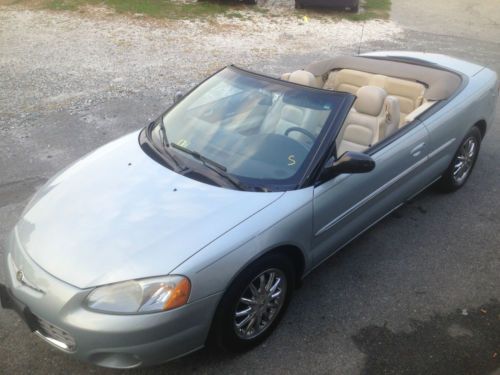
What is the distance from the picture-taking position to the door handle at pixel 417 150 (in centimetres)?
367

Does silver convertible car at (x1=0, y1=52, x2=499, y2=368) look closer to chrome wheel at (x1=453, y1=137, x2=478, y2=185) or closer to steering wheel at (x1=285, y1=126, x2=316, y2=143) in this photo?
steering wheel at (x1=285, y1=126, x2=316, y2=143)

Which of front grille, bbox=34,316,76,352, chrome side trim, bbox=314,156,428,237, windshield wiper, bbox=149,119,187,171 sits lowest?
front grille, bbox=34,316,76,352

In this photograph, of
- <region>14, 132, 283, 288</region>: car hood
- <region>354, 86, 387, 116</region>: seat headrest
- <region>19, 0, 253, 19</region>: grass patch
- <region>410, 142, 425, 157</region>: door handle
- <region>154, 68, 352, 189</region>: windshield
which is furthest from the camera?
<region>19, 0, 253, 19</region>: grass patch

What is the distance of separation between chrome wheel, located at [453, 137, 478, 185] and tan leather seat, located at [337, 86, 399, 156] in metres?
1.00

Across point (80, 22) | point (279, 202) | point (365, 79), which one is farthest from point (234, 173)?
point (80, 22)

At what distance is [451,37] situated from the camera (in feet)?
36.0

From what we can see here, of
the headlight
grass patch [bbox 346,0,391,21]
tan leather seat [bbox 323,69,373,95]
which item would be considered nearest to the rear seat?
tan leather seat [bbox 323,69,373,95]

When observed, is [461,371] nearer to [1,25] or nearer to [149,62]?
[149,62]

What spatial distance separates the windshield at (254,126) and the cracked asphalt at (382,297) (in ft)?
3.45

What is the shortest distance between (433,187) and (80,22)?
9.47 metres

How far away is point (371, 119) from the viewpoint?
3852mm

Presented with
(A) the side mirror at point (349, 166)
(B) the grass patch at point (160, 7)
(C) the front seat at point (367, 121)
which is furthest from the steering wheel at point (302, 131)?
(B) the grass patch at point (160, 7)

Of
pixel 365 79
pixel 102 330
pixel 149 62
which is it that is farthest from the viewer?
pixel 149 62

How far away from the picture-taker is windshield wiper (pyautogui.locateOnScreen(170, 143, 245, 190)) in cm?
286
